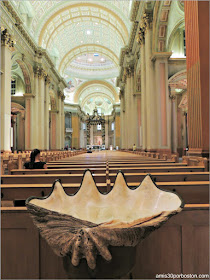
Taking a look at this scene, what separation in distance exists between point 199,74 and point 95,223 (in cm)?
408

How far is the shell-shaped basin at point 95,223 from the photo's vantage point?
81 centimetres

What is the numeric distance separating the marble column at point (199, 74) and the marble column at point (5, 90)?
8440 mm

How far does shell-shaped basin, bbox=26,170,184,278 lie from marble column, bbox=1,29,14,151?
9274 millimetres

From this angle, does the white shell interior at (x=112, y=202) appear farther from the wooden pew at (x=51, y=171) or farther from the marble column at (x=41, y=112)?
the marble column at (x=41, y=112)

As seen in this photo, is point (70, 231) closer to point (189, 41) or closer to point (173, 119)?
point (189, 41)

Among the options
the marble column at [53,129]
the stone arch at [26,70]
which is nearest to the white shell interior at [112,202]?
the stone arch at [26,70]

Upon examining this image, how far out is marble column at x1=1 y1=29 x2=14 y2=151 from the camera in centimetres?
952

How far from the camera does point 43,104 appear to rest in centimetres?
1593

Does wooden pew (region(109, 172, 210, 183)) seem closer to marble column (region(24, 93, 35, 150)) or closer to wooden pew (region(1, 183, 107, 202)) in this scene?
wooden pew (region(1, 183, 107, 202))

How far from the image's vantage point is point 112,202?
4.35 feet

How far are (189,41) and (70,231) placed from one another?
16.1 ft

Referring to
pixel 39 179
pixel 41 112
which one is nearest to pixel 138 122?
pixel 41 112

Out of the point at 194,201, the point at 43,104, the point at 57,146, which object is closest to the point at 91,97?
the point at 57,146

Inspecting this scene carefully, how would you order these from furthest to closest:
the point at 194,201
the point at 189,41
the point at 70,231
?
the point at 189,41 < the point at 194,201 < the point at 70,231
